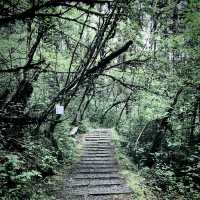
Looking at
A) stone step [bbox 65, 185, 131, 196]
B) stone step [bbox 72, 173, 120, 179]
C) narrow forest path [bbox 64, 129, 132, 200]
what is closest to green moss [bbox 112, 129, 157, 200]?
narrow forest path [bbox 64, 129, 132, 200]

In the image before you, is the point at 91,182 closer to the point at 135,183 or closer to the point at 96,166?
the point at 135,183

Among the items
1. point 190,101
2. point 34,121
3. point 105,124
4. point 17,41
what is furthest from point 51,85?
point 105,124

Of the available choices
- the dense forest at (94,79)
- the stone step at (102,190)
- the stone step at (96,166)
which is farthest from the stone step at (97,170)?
the stone step at (102,190)

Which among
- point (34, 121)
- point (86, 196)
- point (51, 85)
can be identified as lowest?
point (86, 196)

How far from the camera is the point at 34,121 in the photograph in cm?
494

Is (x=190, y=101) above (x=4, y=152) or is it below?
above

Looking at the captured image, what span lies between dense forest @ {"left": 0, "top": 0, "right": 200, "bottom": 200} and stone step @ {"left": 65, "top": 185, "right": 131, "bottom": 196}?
3.45ft

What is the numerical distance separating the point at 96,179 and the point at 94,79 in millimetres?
3559

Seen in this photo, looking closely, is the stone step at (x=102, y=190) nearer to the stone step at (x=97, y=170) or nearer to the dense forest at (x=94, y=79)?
the dense forest at (x=94, y=79)

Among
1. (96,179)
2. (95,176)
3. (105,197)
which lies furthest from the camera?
(95,176)

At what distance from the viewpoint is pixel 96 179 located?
9.80 metres

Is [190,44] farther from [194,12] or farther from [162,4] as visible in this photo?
[194,12]

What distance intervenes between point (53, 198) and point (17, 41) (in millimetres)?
5068

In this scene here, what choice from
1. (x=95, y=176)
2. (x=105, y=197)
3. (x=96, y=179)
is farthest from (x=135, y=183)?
(x=105, y=197)
